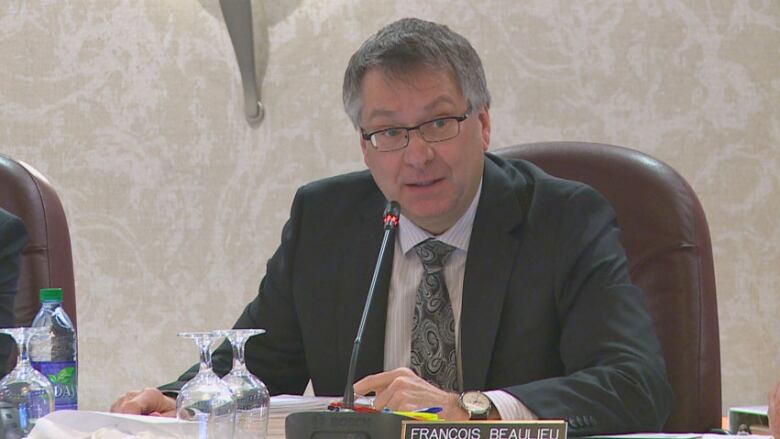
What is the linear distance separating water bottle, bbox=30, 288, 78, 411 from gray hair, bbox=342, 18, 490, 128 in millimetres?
746

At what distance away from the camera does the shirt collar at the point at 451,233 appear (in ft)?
7.58

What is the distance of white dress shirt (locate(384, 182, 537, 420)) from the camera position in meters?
2.28

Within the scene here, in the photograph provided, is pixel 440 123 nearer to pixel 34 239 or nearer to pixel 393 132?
pixel 393 132

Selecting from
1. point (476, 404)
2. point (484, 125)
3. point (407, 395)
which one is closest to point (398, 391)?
point (407, 395)

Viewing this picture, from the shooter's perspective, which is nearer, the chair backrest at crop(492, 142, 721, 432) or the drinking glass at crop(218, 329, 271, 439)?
the drinking glass at crop(218, 329, 271, 439)

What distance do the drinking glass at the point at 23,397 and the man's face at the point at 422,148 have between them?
83cm

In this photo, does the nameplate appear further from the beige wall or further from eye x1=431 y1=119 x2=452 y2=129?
the beige wall

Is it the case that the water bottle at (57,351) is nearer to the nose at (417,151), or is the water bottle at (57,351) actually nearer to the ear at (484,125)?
the nose at (417,151)

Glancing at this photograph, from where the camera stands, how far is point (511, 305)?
2205 mm

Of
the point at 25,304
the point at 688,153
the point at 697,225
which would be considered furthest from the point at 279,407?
the point at 688,153

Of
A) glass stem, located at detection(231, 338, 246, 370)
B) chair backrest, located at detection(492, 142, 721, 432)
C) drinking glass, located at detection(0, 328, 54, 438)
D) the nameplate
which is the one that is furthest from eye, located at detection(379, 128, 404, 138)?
the nameplate

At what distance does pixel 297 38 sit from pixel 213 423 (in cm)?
208

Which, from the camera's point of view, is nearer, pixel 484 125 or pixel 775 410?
pixel 775 410

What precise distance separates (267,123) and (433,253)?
4.14ft
